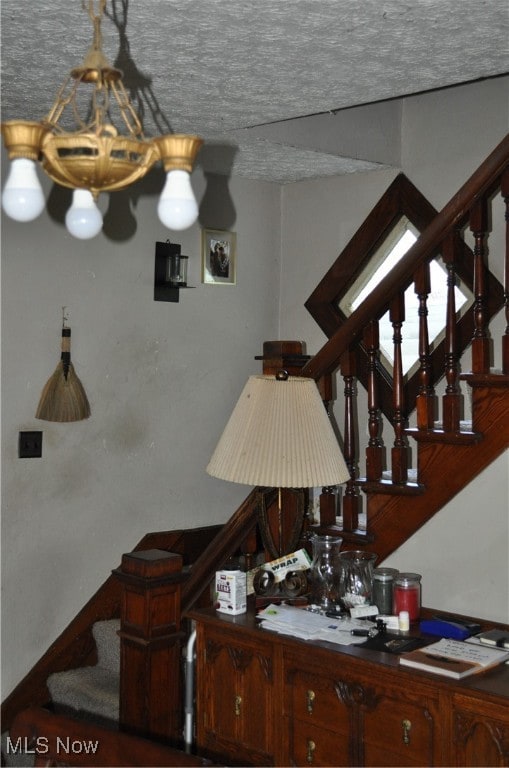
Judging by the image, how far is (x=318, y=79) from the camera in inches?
121

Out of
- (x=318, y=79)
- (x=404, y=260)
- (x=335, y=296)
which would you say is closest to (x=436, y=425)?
(x=404, y=260)

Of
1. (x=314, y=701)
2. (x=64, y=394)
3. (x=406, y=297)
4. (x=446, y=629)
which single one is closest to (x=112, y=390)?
(x=64, y=394)

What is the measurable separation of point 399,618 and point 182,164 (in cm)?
171

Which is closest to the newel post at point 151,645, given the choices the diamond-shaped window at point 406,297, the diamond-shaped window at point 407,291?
the diamond-shaped window at point 407,291

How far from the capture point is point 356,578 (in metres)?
2.92

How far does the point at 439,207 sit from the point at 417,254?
4.21 feet

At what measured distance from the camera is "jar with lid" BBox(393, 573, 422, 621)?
9.18 feet

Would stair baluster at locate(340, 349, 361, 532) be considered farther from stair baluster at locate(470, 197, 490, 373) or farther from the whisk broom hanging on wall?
the whisk broom hanging on wall

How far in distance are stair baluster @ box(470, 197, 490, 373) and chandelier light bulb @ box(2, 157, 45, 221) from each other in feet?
5.84

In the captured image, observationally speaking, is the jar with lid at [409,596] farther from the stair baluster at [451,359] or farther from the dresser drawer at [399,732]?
the stair baluster at [451,359]

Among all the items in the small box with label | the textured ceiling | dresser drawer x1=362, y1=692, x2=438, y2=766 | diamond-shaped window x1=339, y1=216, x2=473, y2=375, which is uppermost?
the textured ceiling

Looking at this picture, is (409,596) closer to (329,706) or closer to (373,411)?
(329,706)

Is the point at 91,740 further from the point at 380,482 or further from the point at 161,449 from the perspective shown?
the point at 161,449

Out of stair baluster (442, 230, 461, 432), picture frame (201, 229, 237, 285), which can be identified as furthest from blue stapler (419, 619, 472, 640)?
picture frame (201, 229, 237, 285)
